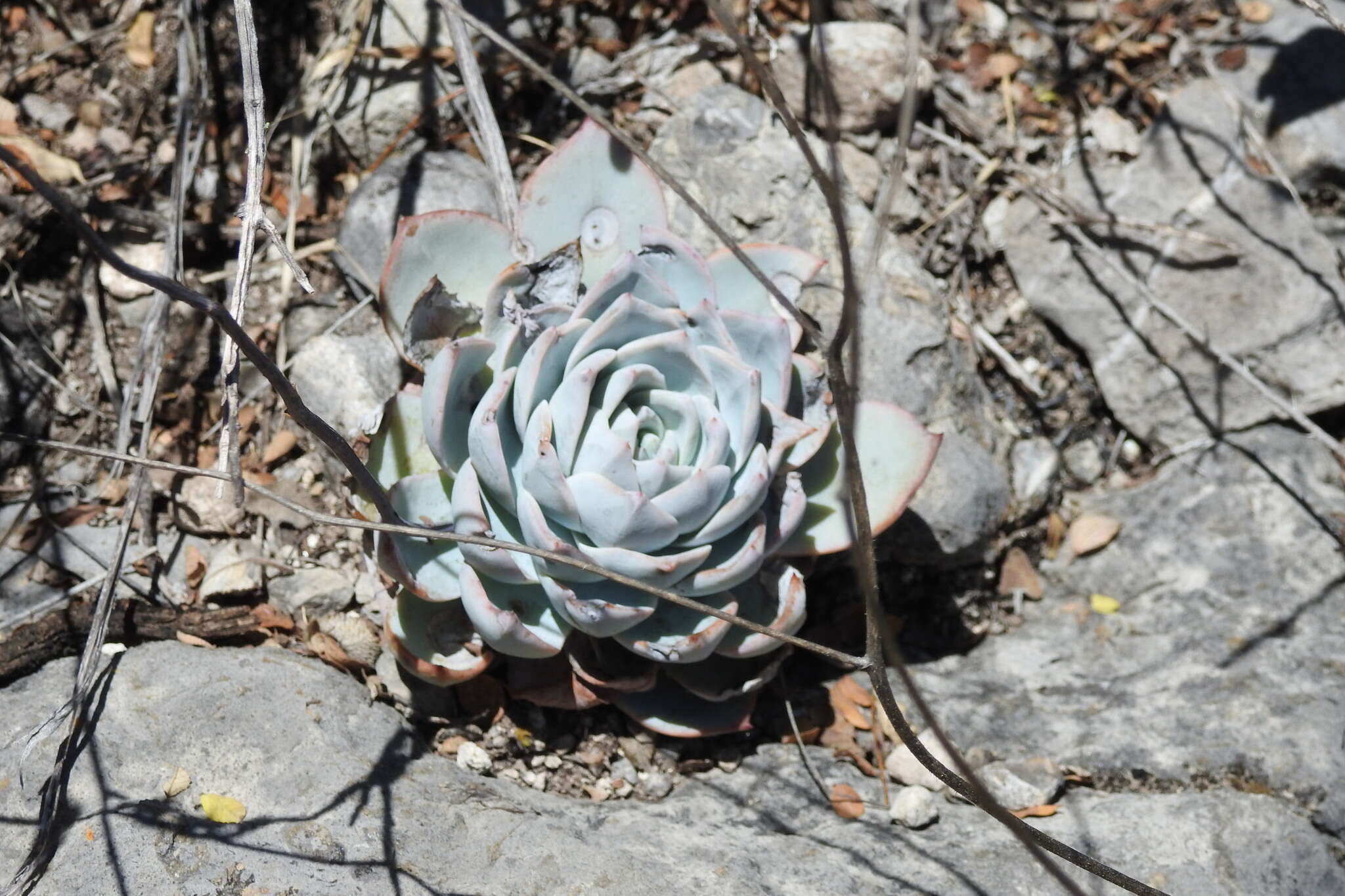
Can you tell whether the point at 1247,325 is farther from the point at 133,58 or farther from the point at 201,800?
the point at 133,58

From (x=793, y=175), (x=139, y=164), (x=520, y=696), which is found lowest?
(x=520, y=696)

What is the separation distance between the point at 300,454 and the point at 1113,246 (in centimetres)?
213

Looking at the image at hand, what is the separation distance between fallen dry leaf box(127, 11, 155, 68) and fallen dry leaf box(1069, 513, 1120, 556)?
2607mm

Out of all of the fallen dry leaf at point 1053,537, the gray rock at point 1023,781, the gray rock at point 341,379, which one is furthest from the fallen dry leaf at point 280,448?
the fallen dry leaf at point 1053,537

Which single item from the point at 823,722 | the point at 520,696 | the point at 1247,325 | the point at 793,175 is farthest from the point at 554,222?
the point at 1247,325

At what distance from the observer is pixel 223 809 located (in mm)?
1646

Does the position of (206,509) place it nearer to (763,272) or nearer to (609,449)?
(609,449)

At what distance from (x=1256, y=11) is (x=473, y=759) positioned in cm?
295

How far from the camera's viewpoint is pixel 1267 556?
2465 millimetres

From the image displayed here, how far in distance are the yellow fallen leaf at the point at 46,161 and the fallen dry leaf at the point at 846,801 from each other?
2.17 metres

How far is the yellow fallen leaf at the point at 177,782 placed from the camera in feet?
5.43

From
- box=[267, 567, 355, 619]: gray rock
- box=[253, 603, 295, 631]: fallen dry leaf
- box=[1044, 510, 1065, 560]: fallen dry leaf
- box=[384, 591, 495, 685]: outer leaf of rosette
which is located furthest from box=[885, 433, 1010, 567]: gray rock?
box=[253, 603, 295, 631]: fallen dry leaf

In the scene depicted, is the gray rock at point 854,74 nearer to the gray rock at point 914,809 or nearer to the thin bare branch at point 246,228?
the thin bare branch at point 246,228

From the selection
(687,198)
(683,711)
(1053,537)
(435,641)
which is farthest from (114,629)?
(1053,537)
